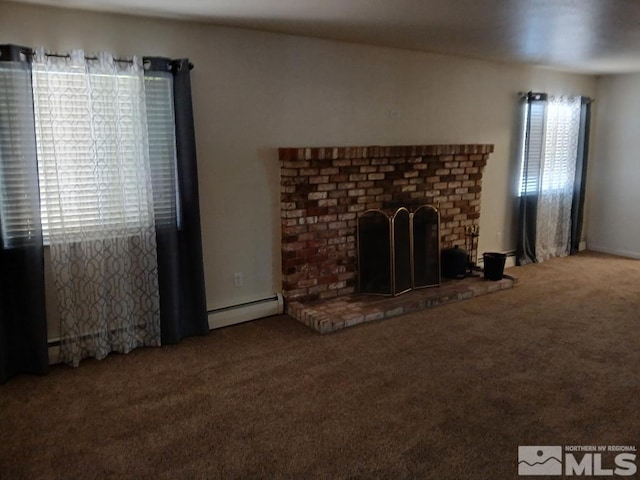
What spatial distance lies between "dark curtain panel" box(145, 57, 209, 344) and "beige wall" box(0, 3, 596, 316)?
18 cm

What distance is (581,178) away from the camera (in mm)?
6473

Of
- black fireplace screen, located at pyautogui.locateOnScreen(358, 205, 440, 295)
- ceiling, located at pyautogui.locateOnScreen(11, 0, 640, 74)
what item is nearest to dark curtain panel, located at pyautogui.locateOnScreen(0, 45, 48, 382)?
ceiling, located at pyautogui.locateOnScreen(11, 0, 640, 74)

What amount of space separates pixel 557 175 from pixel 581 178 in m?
0.44

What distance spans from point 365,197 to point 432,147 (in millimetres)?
899

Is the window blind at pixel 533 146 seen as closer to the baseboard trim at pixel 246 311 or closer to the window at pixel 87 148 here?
the baseboard trim at pixel 246 311

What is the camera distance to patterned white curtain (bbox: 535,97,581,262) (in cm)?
609

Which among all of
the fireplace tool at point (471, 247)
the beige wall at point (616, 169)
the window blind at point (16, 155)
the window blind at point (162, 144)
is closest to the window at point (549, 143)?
the beige wall at point (616, 169)

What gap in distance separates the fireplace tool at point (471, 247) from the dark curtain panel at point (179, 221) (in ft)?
9.52

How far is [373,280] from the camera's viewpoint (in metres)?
4.68

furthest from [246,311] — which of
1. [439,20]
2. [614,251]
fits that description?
[614,251]

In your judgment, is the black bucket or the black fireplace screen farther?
the black bucket

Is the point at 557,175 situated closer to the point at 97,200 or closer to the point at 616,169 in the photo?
the point at 616,169

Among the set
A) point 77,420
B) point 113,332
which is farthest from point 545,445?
point 113,332

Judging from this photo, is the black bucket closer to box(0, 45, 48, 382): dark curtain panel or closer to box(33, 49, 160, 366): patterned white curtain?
box(33, 49, 160, 366): patterned white curtain
